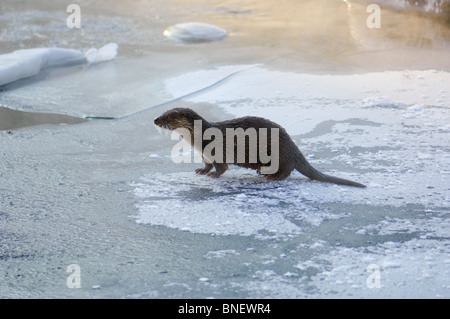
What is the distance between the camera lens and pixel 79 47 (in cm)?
732

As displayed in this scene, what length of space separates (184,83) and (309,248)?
3.38m

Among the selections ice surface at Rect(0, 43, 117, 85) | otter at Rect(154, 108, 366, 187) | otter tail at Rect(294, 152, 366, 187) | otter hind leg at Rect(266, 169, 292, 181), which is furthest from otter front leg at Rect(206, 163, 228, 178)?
ice surface at Rect(0, 43, 117, 85)

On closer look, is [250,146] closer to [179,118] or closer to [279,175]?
[279,175]

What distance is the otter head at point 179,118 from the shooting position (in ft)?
12.8

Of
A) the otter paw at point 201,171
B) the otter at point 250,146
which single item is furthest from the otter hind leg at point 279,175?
the otter paw at point 201,171

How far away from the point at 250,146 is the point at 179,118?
464mm

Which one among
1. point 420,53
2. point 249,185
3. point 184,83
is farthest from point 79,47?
point 249,185

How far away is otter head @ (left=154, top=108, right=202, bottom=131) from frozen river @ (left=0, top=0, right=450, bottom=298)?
31 cm

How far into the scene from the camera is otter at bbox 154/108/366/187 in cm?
379

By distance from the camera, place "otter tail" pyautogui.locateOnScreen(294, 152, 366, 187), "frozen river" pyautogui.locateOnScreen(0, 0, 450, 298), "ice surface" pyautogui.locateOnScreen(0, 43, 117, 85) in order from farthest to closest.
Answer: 1. "ice surface" pyautogui.locateOnScreen(0, 43, 117, 85)
2. "otter tail" pyautogui.locateOnScreen(294, 152, 366, 187)
3. "frozen river" pyautogui.locateOnScreen(0, 0, 450, 298)

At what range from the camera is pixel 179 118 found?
12.8ft

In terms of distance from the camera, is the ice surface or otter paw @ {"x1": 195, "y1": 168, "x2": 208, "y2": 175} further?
the ice surface

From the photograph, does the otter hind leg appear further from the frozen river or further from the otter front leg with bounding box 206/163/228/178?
the otter front leg with bounding box 206/163/228/178
